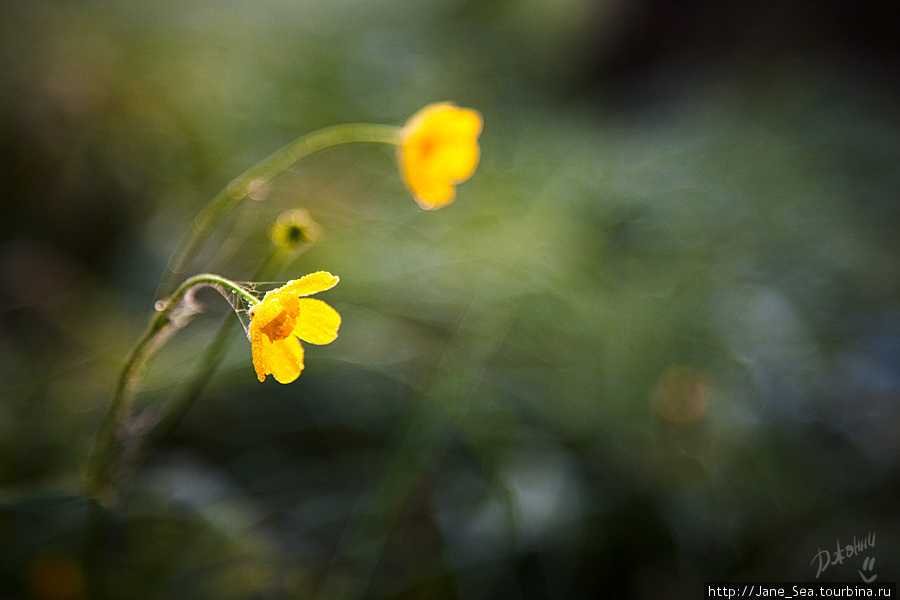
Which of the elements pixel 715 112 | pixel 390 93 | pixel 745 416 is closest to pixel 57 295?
pixel 390 93

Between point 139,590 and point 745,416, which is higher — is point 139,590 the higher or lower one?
the lower one

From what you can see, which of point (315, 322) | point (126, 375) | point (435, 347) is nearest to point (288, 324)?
point (315, 322)

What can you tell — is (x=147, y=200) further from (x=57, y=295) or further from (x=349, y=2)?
(x=349, y=2)

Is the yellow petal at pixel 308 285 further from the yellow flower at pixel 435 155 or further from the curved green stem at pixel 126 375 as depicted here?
the yellow flower at pixel 435 155

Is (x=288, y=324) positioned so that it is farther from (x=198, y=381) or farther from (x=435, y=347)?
(x=435, y=347)

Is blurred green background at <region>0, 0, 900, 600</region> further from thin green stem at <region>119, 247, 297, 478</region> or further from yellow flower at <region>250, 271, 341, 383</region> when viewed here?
yellow flower at <region>250, 271, 341, 383</region>

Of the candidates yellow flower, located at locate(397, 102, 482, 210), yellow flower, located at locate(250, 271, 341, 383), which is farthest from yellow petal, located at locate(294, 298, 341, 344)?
yellow flower, located at locate(397, 102, 482, 210)
